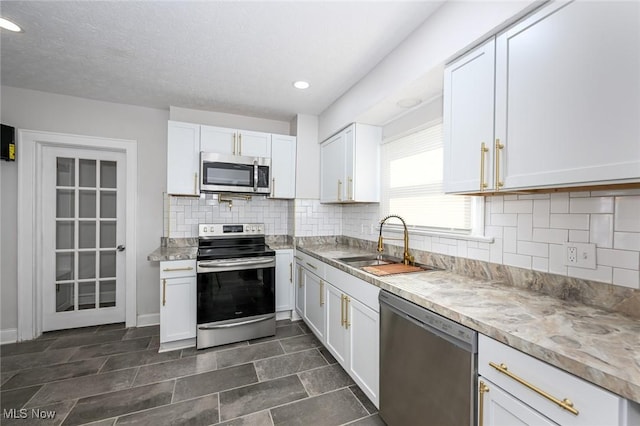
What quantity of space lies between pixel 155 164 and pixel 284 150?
1.54 metres

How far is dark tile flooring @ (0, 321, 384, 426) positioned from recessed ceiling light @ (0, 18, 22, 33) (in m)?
2.54

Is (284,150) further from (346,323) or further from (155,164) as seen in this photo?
(346,323)

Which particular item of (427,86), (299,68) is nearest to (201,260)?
(299,68)

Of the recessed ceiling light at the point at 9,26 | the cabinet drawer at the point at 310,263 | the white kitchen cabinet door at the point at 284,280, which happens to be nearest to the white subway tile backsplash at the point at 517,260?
the cabinet drawer at the point at 310,263

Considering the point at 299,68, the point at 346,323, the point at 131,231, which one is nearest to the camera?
the point at 346,323

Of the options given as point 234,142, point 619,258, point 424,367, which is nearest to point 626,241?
point 619,258

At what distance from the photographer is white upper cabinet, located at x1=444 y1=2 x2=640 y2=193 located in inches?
35.5

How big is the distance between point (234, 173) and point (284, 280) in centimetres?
139

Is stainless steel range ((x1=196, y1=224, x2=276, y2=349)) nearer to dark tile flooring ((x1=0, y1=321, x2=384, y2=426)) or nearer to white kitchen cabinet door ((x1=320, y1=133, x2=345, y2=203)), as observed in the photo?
dark tile flooring ((x1=0, y1=321, x2=384, y2=426))

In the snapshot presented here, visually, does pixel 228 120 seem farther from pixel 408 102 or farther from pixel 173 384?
pixel 173 384

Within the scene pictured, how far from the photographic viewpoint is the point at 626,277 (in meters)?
1.11

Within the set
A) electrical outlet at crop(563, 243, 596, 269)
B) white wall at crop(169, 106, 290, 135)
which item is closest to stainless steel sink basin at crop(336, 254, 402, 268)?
electrical outlet at crop(563, 243, 596, 269)

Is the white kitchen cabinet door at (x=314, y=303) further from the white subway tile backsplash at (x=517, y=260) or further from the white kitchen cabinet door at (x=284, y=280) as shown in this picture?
the white subway tile backsplash at (x=517, y=260)

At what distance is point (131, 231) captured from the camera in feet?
10.2
